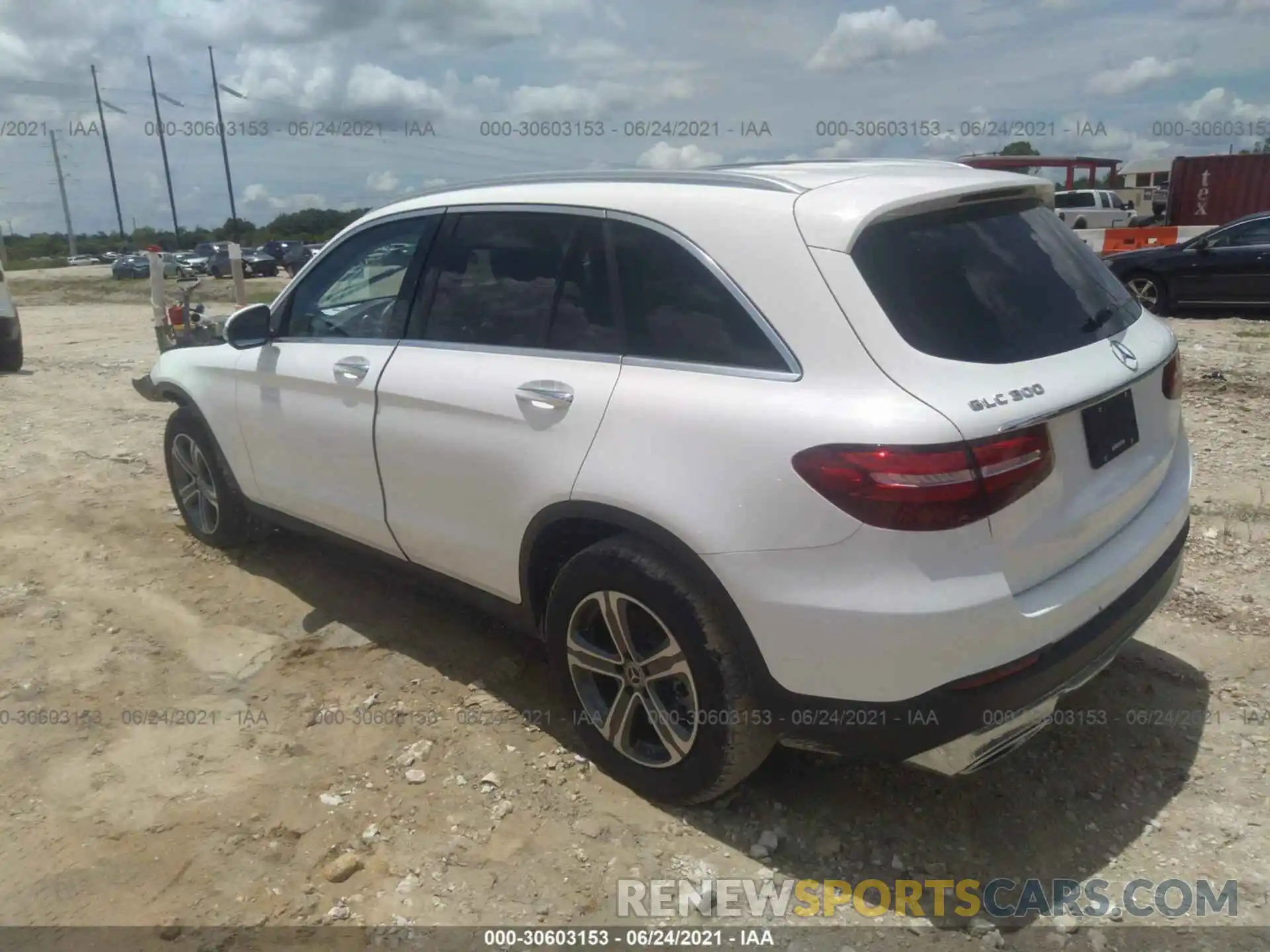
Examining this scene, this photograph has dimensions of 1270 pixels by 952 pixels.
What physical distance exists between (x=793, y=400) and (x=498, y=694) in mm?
1892

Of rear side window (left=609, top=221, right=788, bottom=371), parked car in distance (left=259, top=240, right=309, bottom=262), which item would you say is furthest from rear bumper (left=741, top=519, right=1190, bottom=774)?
parked car in distance (left=259, top=240, right=309, bottom=262)

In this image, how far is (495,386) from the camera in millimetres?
3133

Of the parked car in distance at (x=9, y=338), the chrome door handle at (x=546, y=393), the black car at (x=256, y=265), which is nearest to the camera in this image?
the chrome door handle at (x=546, y=393)

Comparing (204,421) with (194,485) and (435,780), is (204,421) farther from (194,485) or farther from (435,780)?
(435,780)

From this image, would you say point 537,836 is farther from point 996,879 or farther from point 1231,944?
point 1231,944

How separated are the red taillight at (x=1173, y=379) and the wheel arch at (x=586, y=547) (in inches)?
61.9

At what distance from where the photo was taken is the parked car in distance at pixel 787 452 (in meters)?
2.31

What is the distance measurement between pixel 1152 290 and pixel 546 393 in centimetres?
1168

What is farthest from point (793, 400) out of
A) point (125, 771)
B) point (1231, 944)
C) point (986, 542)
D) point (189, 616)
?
point (189, 616)

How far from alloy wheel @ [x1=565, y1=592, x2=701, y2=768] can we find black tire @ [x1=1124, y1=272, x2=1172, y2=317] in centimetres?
1133

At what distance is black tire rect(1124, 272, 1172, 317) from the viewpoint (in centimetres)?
1209

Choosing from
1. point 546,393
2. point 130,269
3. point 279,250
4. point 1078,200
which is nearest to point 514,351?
point 546,393

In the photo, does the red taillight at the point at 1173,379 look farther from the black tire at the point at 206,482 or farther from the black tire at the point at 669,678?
the black tire at the point at 206,482

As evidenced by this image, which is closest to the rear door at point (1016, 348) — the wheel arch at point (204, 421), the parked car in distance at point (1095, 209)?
the wheel arch at point (204, 421)
